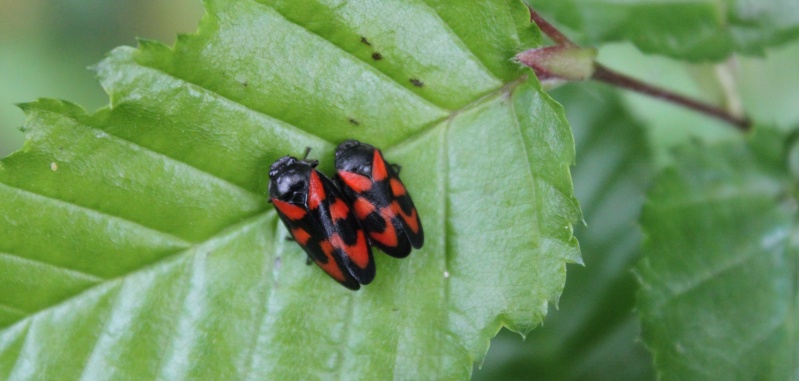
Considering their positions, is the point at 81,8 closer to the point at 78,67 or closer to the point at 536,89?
the point at 78,67

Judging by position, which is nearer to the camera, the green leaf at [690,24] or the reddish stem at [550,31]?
the reddish stem at [550,31]

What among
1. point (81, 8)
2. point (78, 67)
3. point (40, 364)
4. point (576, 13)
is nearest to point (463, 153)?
point (576, 13)

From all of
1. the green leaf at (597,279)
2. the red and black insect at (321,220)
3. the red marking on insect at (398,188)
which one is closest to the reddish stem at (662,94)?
the green leaf at (597,279)

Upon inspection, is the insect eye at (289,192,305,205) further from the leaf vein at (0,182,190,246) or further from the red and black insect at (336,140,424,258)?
the leaf vein at (0,182,190,246)

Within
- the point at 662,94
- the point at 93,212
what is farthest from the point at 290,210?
the point at 662,94

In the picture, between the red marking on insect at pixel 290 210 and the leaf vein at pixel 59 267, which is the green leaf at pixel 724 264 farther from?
the leaf vein at pixel 59 267

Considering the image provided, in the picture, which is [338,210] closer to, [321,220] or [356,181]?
[321,220]
